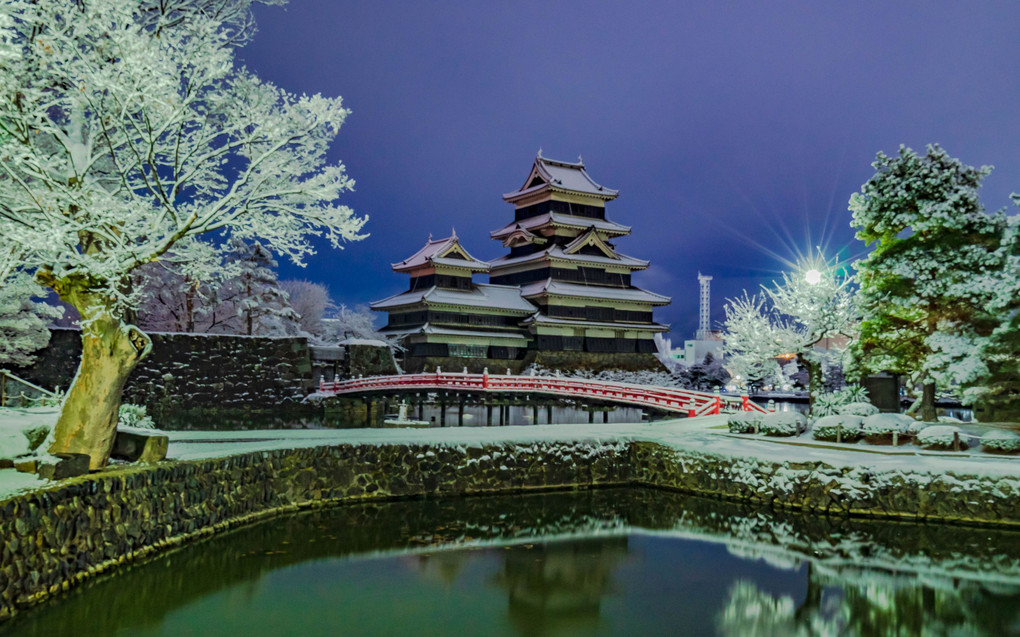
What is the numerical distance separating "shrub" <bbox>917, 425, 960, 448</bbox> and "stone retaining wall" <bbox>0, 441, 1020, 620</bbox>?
2116 millimetres

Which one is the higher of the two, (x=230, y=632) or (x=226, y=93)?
(x=226, y=93)

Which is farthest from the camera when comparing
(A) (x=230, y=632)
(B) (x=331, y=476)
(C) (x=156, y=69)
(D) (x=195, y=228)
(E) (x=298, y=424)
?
(E) (x=298, y=424)

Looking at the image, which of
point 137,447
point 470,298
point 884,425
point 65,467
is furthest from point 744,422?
point 470,298

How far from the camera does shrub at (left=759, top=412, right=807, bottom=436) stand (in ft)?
60.2

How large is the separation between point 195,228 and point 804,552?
465 inches

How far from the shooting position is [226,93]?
11734 mm

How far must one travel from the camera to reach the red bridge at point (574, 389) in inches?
978

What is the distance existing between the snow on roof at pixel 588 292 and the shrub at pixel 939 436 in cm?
3142

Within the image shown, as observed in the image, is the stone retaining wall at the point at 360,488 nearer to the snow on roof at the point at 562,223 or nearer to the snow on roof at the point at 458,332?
the snow on roof at the point at 458,332

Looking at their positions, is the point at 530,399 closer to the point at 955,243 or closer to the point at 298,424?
the point at 298,424

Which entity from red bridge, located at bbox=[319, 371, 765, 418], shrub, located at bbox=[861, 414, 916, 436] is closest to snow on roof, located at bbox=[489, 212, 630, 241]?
red bridge, located at bbox=[319, 371, 765, 418]

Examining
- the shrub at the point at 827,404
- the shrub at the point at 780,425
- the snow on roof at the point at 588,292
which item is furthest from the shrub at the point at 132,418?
the snow on roof at the point at 588,292

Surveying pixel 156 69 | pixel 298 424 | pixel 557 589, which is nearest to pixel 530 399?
pixel 298 424

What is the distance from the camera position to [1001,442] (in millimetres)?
15141
